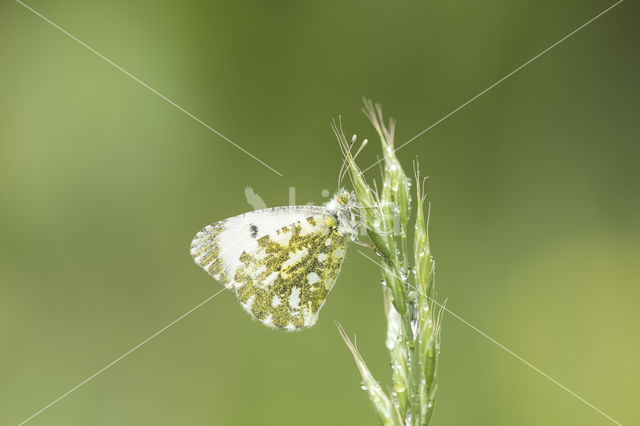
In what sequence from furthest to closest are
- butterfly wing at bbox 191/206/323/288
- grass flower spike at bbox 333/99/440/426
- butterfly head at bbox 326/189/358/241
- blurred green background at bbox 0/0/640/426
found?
blurred green background at bbox 0/0/640/426, butterfly wing at bbox 191/206/323/288, butterfly head at bbox 326/189/358/241, grass flower spike at bbox 333/99/440/426

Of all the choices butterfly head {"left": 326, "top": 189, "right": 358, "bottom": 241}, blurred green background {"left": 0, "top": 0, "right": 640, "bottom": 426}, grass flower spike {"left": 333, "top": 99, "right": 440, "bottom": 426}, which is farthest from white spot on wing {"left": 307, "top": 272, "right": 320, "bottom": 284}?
blurred green background {"left": 0, "top": 0, "right": 640, "bottom": 426}

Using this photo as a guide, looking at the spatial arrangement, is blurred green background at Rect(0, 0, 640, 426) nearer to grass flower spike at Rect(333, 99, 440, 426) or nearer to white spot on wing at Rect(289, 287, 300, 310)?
white spot on wing at Rect(289, 287, 300, 310)

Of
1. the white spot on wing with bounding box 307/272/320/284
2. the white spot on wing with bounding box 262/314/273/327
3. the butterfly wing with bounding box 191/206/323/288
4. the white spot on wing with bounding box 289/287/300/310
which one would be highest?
the butterfly wing with bounding box 191/206/323/288

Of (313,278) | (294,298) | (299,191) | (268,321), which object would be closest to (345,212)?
(313,278)

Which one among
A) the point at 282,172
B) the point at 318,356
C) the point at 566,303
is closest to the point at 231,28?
the point at 282,172

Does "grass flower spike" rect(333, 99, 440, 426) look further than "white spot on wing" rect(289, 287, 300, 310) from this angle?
No

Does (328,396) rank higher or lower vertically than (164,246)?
lower

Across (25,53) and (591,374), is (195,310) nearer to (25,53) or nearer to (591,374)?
(25,53)
